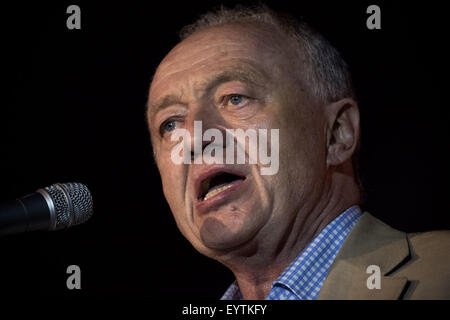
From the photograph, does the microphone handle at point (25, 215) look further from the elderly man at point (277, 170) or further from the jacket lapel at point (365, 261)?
the jacket lapel at point (365, 261)

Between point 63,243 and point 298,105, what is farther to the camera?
point 63,243

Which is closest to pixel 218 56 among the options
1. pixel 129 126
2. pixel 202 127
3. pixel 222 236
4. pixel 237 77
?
pixel 237 77

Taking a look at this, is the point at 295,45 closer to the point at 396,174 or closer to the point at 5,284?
the point at 396,174

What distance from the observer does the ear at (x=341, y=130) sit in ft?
8.11

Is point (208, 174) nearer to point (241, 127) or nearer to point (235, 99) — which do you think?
point (241, 127)

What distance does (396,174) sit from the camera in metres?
2.96

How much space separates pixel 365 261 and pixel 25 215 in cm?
115

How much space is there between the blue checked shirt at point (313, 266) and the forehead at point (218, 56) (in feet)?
2.20

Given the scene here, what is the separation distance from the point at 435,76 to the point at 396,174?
0.50 metres

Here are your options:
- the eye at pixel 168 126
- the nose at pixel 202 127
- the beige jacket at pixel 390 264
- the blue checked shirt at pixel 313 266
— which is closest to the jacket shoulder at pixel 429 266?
the beige jacket at pixel 390 264

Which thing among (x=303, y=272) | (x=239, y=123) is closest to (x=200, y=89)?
(x=239, y=123)

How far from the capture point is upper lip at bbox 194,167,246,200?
2285 mm

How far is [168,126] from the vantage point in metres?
2.61

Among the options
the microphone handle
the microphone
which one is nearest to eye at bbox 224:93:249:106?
the microphone
